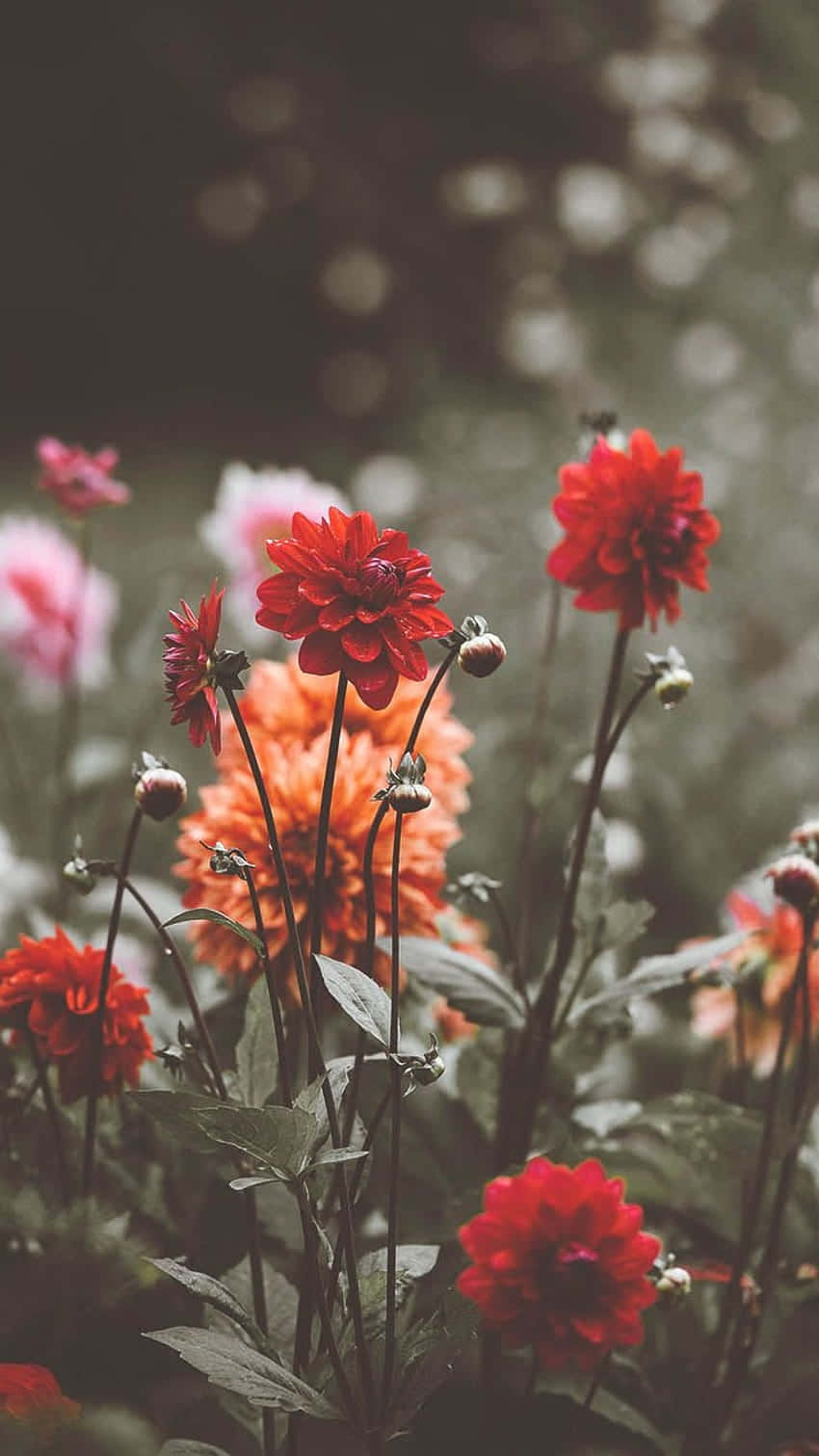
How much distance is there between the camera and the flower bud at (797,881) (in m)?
0.55

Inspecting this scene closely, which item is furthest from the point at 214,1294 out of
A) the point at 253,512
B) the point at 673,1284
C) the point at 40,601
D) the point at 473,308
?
the point at 473,308

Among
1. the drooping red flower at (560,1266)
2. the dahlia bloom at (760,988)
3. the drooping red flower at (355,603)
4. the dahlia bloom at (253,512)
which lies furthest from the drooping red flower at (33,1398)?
the dahlia bloom at (253,512)

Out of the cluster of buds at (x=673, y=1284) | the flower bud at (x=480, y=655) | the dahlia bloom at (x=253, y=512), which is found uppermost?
the dahlia bloom at (x=253, y=512)

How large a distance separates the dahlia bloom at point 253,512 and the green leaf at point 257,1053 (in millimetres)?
426

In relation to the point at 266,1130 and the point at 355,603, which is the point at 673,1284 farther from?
the point at 355,603

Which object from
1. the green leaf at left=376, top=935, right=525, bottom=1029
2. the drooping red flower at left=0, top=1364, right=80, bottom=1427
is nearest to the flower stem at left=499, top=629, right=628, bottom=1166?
the green leaf at left=376, top=935, right=525, bottom=1029

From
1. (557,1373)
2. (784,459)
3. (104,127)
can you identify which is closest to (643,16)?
(784,459)

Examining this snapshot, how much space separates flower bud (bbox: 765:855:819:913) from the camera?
552mm

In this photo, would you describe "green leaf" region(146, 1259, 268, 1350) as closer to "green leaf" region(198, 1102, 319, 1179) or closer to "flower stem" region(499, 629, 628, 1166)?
"green leaf" region(198, 1102, 319, 1179)

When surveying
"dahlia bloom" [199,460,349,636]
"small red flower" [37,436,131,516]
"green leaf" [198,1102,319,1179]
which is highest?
"dahlia bloom" [199,460,349,636]

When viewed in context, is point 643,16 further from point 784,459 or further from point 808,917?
point 808,917

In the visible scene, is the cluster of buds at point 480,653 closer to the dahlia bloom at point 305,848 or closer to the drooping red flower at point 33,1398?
the dahlia bloom at point 305,848

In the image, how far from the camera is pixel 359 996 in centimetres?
51

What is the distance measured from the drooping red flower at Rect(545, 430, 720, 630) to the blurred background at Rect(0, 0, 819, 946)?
0.45 meters
